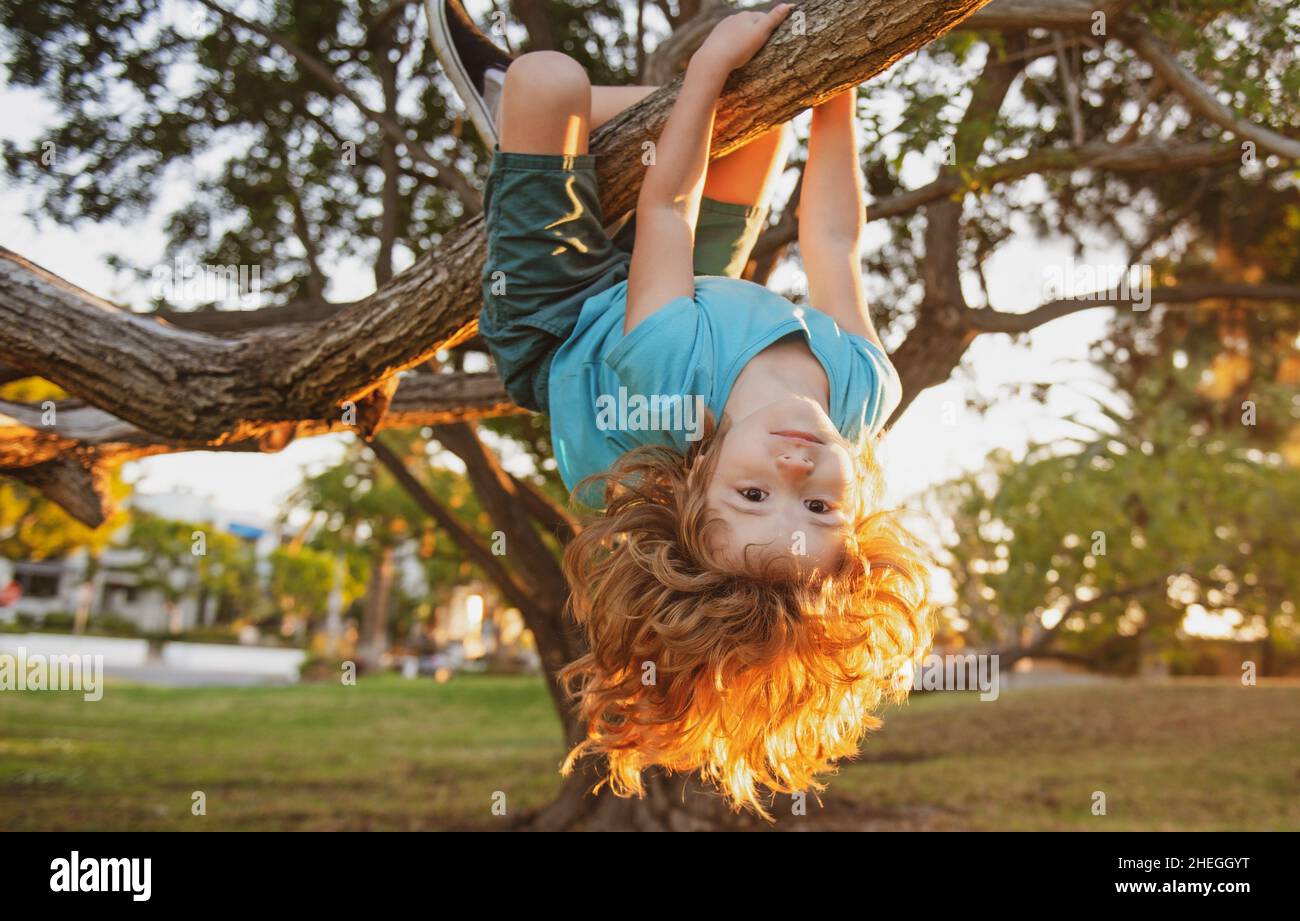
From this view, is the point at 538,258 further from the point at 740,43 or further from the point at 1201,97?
the point at 1201,97

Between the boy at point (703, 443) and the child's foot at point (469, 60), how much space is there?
40 cm

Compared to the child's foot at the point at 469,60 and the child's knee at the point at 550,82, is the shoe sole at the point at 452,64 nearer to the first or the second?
the child's foot at the point at 469,60

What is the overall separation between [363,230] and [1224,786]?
7.75 m

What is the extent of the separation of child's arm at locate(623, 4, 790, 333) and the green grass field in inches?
229

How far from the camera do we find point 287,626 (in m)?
47.6

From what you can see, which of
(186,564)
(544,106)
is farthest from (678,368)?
(186,564)

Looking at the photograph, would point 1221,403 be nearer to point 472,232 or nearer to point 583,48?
point 583,48

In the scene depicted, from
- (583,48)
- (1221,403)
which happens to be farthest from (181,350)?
(1221,403)

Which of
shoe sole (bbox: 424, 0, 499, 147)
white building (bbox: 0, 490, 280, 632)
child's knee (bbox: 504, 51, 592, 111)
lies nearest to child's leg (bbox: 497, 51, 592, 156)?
child's knee (bbox: 504, 51, 592, 111)

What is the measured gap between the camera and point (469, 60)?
3.30 meters

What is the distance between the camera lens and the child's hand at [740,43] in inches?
99.9

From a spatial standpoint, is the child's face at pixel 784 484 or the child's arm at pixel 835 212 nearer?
the child's face at pixel 784 484

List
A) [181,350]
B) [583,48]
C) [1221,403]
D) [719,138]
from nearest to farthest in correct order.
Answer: [719,138]
[181,350]
[583,48]
[1221,403]

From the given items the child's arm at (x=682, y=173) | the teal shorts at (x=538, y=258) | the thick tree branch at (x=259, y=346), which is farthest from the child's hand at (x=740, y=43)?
the teal shorts at (x=538, y=258)
